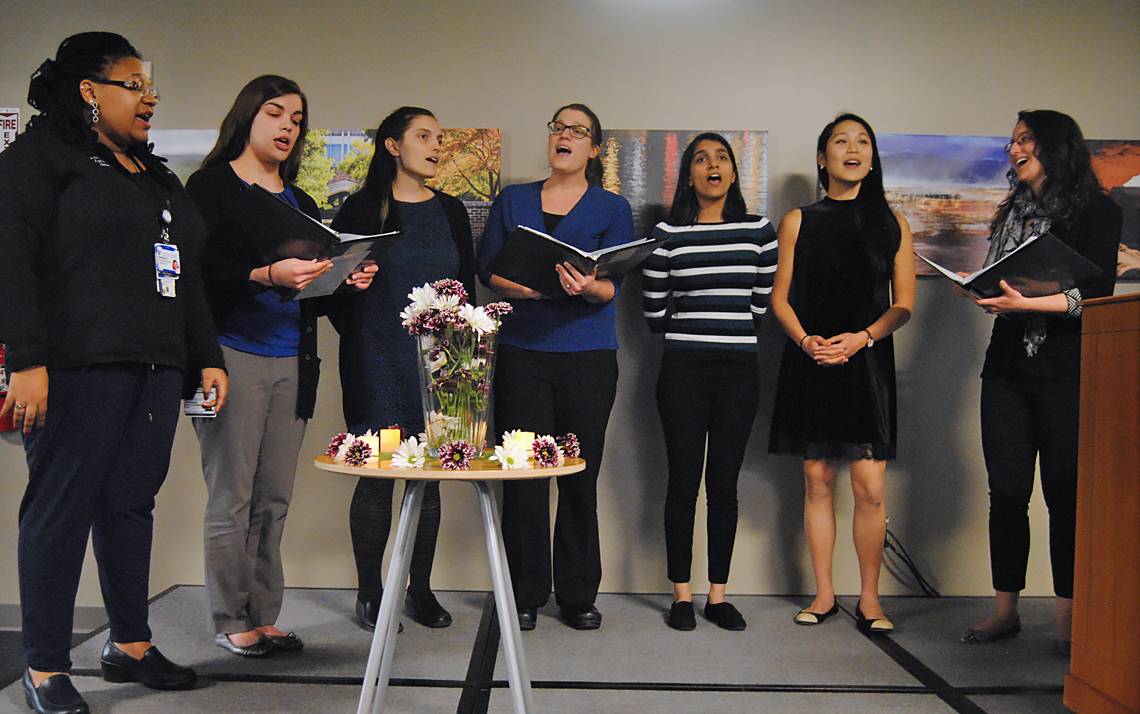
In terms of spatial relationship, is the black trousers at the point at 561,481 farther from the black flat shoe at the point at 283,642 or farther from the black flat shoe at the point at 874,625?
the black flat shoe at the point at 874,625

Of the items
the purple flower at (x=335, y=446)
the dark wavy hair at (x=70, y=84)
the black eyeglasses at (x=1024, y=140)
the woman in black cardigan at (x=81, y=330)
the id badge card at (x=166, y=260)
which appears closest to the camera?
the purple flower at (x=335, y=446)

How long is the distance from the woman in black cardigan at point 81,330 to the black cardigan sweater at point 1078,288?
2461 millimetres

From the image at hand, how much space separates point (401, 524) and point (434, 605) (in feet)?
4.06

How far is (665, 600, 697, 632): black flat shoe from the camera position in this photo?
306 centimetres

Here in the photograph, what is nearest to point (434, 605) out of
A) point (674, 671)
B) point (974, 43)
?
point (674, 671)

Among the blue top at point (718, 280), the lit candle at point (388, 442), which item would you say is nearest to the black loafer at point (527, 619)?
the blue top at point (718, 280)

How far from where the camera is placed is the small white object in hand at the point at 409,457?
1.88 meters

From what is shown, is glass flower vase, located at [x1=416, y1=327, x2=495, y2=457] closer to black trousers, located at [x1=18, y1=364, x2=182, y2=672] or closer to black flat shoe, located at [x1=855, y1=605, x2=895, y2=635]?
black trousers, located at [x1=18, y1=364, x2=182, y2=672]

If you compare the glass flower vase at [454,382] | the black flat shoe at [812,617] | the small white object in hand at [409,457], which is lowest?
the black flat shoe at [812,617]

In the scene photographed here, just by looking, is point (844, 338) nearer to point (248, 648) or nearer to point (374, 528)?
point (374, 528)

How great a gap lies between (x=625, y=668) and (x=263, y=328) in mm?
1395

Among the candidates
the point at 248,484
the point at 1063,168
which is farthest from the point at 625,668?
the point at 1063,168

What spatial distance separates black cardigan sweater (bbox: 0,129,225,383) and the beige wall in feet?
4.56

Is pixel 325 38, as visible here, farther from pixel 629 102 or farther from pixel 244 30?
pixel 629 102
